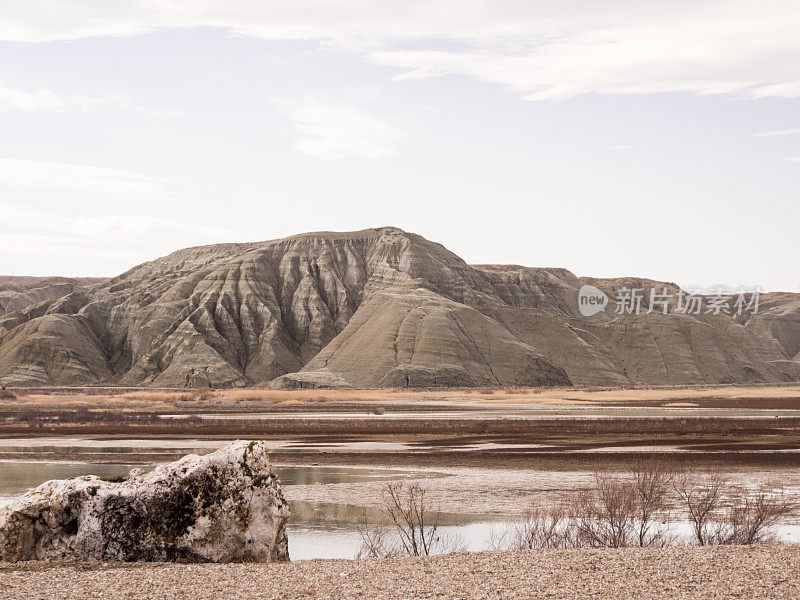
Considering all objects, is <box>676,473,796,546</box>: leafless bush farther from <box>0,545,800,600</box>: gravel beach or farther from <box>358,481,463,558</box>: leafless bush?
<box>358,481,463,558</box>: leafless bush

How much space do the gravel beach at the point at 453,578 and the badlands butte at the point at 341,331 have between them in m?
99.6

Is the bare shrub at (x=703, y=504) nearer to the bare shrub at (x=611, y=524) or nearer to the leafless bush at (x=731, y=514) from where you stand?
the leafless bush at (x=731, y=514)

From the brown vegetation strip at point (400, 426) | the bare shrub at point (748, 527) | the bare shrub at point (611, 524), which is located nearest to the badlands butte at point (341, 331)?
the brown vegetation strip at point (400, 426)

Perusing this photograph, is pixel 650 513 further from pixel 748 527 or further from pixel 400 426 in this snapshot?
pixel 400 426

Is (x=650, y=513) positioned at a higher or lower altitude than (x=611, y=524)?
lower

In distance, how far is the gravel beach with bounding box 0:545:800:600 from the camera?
12062 millimetres

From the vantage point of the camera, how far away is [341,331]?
140 meters

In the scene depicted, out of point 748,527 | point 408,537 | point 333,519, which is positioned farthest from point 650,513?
point 333,519

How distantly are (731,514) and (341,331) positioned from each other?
118977 mm

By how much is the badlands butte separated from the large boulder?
98.7 meters

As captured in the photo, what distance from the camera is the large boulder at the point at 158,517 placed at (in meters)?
14.7

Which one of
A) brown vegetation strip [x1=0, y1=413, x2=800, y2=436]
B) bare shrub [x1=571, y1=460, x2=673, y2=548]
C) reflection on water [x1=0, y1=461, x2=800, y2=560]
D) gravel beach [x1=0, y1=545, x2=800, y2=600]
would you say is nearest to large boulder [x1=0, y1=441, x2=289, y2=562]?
gravel beach [x1=0, y1=545, x2=800, y2=600]

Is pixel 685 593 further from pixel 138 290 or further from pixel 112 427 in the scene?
pixel 138 290

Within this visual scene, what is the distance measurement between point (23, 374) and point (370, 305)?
173ft
